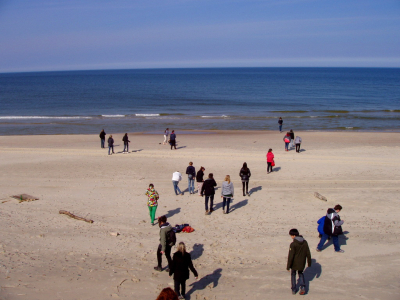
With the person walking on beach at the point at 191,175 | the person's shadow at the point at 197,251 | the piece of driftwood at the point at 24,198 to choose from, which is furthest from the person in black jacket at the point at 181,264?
the piece of driftwood at the point at 24,198

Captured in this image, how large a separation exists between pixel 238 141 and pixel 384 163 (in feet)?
35.3

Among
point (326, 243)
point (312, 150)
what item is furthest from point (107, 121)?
point (326, 243)

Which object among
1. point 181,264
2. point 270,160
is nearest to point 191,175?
point 270,160

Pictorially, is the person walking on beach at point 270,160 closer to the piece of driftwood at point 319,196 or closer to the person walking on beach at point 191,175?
the piece of driftwood at point 319,196

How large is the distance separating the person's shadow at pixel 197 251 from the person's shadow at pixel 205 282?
2.80 ft

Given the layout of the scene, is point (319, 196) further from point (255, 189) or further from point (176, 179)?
point (176, 179)

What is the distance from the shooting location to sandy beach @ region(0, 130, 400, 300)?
22.6ft

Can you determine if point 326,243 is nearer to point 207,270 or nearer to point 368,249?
point 368,249

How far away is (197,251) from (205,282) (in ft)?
4.58

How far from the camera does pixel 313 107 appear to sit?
52.8m

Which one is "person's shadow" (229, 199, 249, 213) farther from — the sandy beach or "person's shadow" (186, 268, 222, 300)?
"person's shadow" (186, 268, 222, 300)

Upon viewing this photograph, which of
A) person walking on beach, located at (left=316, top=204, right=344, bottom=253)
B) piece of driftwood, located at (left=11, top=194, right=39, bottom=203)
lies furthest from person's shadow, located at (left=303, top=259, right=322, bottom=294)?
piece of driftwood, located at (left=11, top=194, right=39, bottom=203)

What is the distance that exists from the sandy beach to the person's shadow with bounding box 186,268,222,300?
0.12ft

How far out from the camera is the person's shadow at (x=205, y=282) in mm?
6848
